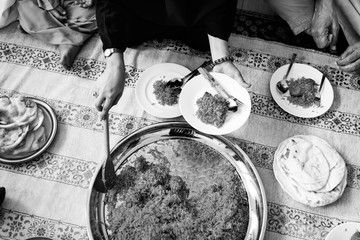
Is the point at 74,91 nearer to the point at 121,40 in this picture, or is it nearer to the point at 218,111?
the point at 121,40

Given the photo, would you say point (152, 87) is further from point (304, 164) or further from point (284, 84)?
point (304, 164)

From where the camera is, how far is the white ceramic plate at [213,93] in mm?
1390

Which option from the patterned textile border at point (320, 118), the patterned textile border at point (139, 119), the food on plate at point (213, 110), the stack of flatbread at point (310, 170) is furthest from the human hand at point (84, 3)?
the stack of flatbread at point (310, 170)

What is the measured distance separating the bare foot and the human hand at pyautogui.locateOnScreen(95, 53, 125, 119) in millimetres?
280

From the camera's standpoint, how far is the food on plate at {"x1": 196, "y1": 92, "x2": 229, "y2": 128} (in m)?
1.39

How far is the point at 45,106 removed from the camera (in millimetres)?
1530

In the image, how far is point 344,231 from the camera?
1.31 metres

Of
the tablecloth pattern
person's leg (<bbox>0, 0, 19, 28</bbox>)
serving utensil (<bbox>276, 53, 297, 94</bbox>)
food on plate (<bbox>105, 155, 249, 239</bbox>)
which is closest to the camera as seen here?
food on plate (<bbox>105, 155, 249, 239</bbox>)

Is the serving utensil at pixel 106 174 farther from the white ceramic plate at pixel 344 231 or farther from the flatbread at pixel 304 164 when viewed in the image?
the white ceramic plate at pixel 344 231

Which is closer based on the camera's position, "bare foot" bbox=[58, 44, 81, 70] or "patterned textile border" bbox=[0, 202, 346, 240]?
"patterned textile border" bbox=[0, 202, 346, 240]

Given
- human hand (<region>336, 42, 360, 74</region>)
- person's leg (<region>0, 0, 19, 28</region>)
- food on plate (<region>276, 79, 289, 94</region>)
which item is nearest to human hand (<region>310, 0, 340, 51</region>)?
human hand (<region>336, 42, 360, 74</region>)

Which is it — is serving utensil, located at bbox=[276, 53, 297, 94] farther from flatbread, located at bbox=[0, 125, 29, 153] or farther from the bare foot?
flatbread, located at bbox=[0, 125, 29, 153]

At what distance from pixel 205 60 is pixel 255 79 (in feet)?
0.80

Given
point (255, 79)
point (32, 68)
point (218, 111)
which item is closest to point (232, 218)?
point (218, 111)
